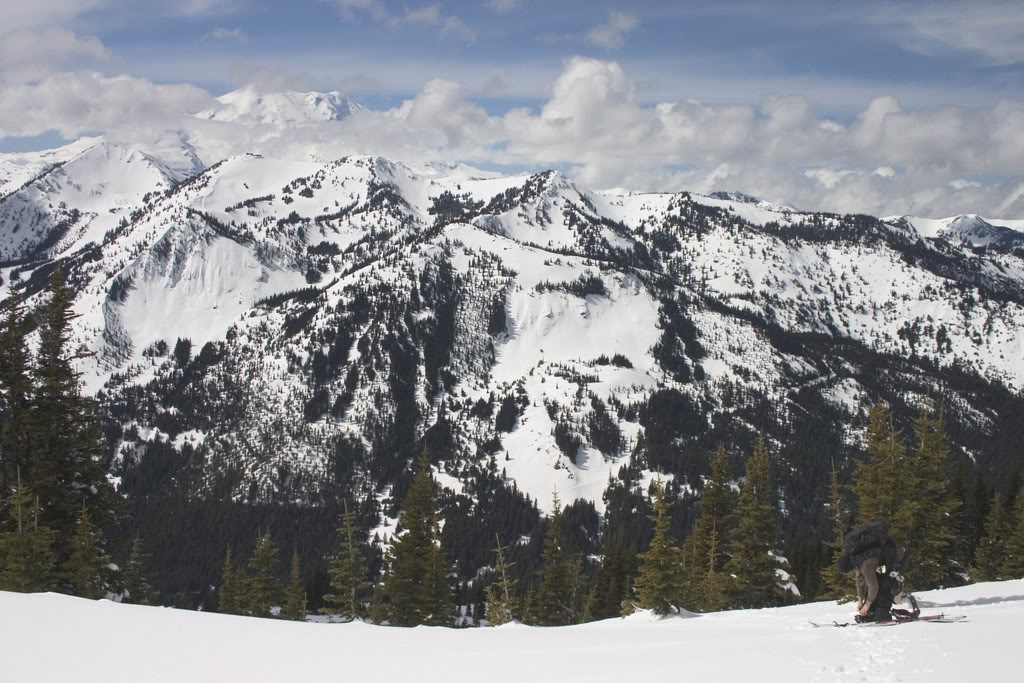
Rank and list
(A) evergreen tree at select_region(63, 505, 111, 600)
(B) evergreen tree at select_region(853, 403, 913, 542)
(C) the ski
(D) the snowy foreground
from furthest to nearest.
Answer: (B) evergreen tree at select_region(853, 403, 913, 542)
(A) evergreen tree at select_region(63, 505, 111, 600)
(C) the ski
(D) the snowy foreground

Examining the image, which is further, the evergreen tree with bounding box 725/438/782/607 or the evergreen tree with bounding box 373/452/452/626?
the evergreen tree with bounding box 725/438/782/607

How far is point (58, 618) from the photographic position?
11859 millimetres

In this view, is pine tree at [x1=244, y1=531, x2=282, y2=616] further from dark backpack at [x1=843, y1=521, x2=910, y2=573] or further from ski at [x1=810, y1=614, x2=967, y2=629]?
dark backpack at [x1=843, y1=521, x2=910, y2=573]

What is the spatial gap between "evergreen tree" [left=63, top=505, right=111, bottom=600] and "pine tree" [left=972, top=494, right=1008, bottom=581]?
59.2m

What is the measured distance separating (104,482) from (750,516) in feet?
125

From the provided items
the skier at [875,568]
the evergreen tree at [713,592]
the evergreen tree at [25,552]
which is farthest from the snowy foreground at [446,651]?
the evergreen tree at [713,592]

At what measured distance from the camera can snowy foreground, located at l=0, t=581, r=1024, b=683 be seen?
893 cm

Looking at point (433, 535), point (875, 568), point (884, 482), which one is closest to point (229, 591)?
point (433, 535)

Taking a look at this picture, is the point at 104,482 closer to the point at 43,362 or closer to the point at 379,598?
the point at 43,362

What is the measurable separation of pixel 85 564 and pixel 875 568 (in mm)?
31317

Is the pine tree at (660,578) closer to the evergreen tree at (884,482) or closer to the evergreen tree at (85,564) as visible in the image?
the evergreen tree at (884,482)

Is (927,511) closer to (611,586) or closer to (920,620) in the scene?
(920,620)

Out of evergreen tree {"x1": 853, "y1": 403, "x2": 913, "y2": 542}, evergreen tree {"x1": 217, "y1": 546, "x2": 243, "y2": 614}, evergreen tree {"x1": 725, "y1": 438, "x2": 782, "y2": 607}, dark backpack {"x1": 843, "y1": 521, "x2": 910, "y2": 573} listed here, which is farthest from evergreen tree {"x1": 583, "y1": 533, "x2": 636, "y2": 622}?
dark backpack {"x1": 843, "y1": 521, "x2": 910, "y2": 573}

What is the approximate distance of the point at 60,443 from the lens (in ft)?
91.2
